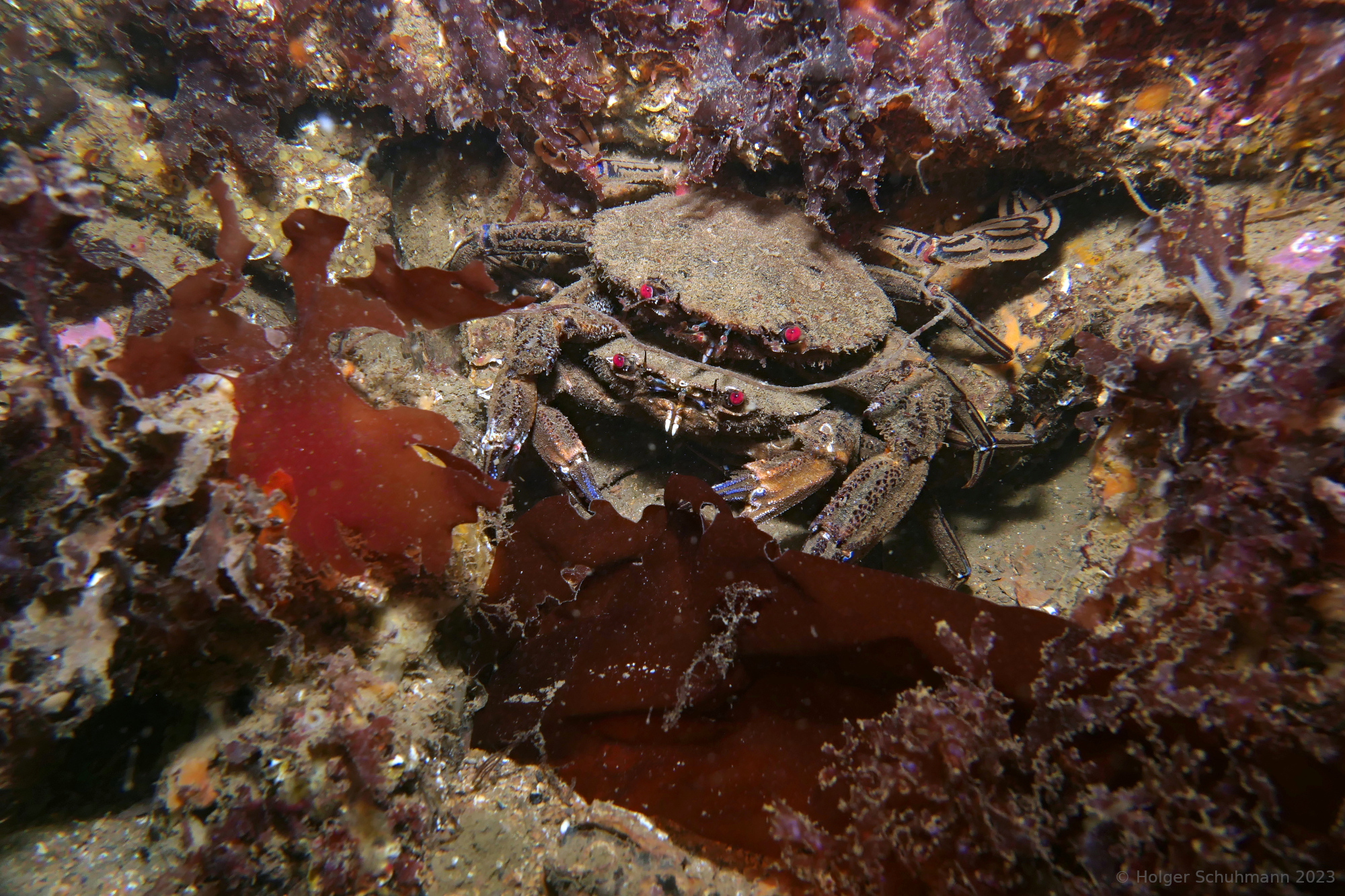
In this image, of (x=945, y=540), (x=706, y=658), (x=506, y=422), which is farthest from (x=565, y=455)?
(x=945, y=540)

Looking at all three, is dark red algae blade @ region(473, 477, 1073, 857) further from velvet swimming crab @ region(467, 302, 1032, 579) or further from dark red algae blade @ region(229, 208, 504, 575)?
velvet swimming crab @ region(467, 302, 1032, 579)

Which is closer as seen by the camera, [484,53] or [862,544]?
[862,544]

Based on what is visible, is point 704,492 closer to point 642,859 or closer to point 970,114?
point 642,859

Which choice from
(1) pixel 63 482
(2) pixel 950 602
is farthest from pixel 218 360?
(2) pixel 950 602

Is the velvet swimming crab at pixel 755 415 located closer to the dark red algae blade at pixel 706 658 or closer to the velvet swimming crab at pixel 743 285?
the velvet swimming crab at pixel 743 285

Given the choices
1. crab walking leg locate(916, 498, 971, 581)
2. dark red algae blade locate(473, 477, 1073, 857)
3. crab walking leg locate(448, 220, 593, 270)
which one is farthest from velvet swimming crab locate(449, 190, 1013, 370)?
dark red algae blade locate(473, 477, 1073, 857)

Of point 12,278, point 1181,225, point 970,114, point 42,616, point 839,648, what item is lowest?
point 839,648
